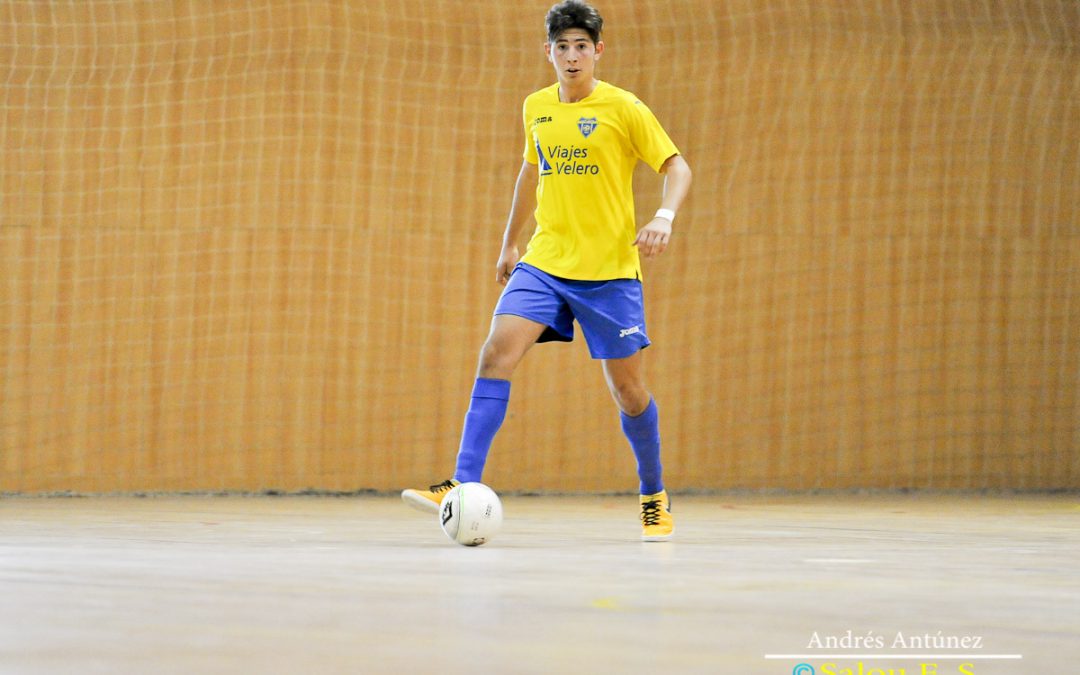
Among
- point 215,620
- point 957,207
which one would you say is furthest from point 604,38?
point 215,620

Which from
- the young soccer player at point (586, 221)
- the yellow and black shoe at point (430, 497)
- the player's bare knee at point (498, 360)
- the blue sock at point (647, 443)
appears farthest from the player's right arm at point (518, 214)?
the yellow and black shoe at point (430, 497)

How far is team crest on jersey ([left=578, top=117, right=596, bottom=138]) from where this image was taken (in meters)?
3.79

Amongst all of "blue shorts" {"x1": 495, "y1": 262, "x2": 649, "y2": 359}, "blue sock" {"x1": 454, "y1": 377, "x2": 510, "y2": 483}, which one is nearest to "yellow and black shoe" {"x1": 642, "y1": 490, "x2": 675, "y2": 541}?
"blue shorts" {"x1": 495, "y1": 262, "x2": 649, "y2": 359}

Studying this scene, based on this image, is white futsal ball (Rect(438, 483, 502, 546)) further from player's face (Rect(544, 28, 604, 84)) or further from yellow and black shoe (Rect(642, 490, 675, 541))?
player's face (Rect(544, 28, 604, 84))

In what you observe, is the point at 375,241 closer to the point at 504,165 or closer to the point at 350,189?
the point at 350,189

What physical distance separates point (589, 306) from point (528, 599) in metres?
1.66

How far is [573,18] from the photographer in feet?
12.2

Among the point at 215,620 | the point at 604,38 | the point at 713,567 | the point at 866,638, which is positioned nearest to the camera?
the point at 866,638

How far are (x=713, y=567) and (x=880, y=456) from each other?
371 centimetres

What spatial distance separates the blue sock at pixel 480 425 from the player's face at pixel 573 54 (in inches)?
33.6

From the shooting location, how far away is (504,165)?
19.8ft

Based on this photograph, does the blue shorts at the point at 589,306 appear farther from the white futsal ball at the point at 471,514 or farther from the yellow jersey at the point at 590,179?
the white futsal ball at the point at 471,514

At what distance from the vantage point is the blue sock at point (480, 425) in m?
3.54

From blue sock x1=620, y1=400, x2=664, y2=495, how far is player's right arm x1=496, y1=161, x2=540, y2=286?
535mm
